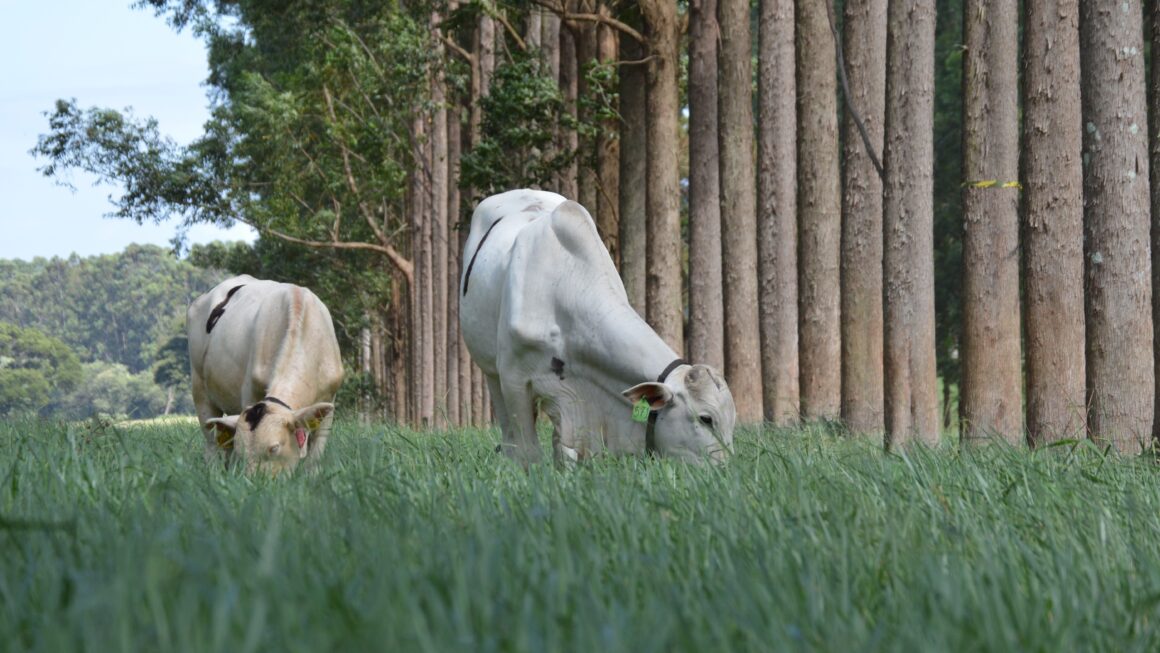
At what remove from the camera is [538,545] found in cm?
364

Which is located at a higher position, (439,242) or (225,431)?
(439,242)

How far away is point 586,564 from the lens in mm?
3502

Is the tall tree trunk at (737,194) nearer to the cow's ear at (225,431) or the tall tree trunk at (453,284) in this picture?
the cow's ear at (225,431)

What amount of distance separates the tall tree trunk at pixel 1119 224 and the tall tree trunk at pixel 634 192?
774cm

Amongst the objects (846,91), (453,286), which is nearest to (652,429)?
(846,91)

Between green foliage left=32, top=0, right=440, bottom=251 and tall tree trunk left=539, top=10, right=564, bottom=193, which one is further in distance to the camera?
green foliage left=32, top=0, right=440, bottom=251

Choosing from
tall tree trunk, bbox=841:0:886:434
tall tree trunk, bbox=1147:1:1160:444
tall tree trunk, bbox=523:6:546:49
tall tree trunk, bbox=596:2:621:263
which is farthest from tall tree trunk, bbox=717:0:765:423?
tall tree trunk, bbox=523:6:546:49

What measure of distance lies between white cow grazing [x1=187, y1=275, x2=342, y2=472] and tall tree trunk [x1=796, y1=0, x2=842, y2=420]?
20.5 ft

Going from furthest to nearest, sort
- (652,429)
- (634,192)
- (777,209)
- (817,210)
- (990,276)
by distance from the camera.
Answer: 1. (634,192)
2. (777,209)
3. (817,210)
4. (990,276)
5. (652,429)

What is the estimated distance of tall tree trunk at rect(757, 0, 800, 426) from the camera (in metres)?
14.7

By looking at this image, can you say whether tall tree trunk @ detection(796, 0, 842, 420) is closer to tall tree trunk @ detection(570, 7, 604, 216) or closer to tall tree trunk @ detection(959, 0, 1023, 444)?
tall tree trunk @ detection(570, 7, 604, 216)

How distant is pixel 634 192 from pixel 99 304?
157 meters

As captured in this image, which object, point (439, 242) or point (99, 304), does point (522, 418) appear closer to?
point (439, 242)

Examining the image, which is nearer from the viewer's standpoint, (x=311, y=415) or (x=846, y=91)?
(x=311, y=415)
